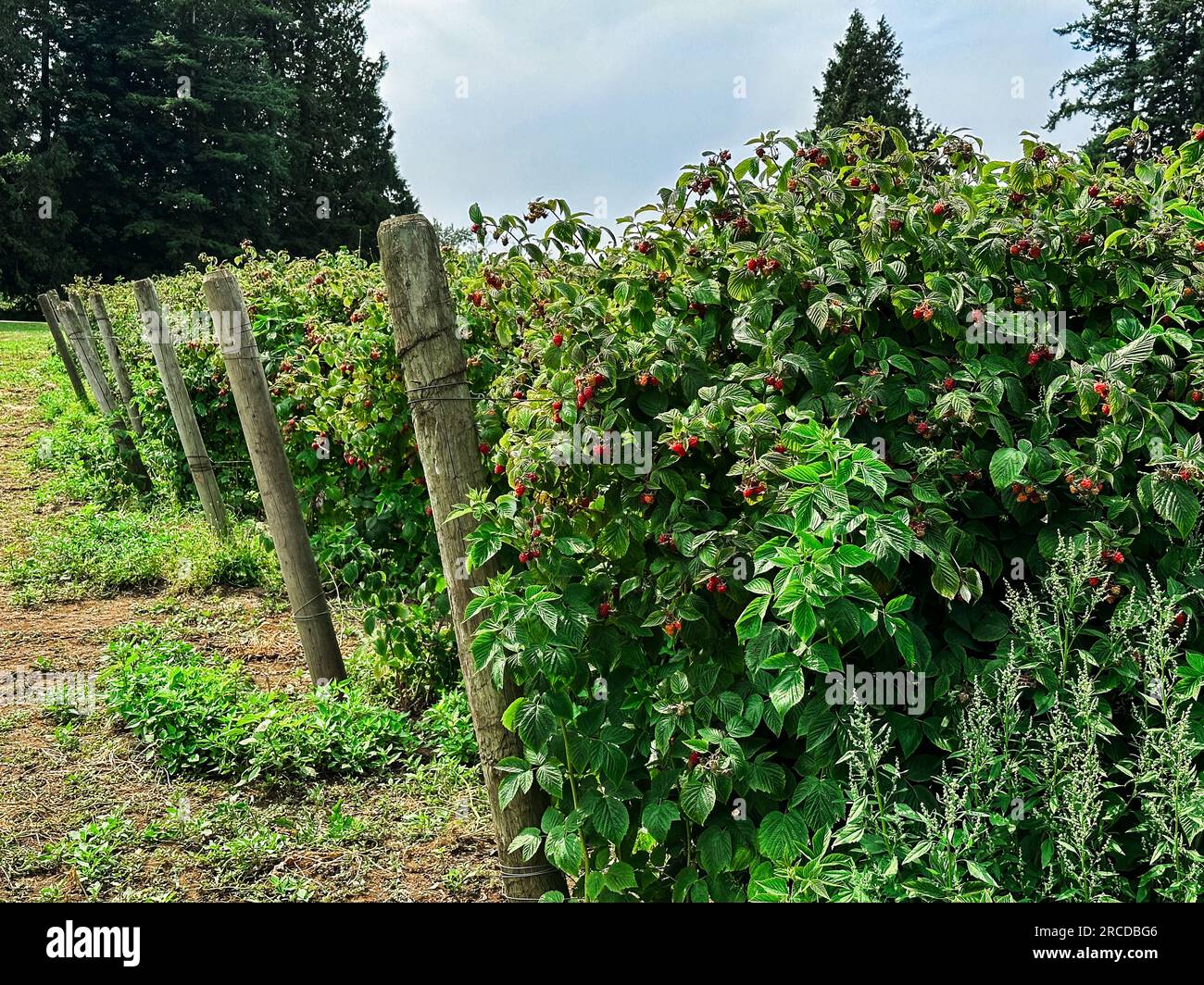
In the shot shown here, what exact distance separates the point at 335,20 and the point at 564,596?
51711mm

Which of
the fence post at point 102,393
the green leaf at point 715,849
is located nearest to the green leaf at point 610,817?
the green leaf at point 715,849

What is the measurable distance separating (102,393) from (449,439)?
27.7ft

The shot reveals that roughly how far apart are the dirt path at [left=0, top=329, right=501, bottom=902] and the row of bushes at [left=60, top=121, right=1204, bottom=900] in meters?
1.05

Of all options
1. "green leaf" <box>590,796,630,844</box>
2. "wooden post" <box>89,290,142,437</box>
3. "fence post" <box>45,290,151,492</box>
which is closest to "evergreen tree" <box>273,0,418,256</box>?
"fence post" <box>45,290,151,492</box>

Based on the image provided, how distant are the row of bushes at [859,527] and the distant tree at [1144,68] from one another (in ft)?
113

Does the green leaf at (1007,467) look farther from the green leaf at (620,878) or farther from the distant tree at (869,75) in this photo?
the distant tree at (869,75)

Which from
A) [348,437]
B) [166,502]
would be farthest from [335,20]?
[348,437]

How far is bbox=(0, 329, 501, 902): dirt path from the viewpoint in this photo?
3234mm

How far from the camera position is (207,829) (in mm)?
3576

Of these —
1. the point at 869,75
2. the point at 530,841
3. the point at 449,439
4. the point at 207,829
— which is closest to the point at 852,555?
the point at 530,841

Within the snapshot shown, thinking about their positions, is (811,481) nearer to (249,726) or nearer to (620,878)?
(620,878)

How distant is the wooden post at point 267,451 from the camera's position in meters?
4.33
